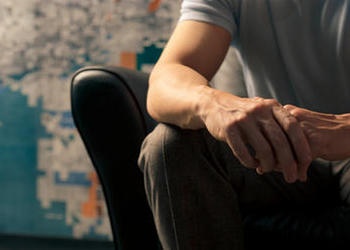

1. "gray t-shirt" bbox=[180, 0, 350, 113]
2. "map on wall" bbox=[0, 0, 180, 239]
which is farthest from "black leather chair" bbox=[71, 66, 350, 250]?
"map on wall" bbox=[0, 0, 180, 239]

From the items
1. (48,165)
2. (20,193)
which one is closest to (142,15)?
(48,165)

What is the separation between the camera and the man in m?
0.69

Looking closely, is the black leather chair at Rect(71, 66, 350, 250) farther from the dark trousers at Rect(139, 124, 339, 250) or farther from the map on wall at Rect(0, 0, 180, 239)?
the map on wall at Rect(0, 0, 180, 239)

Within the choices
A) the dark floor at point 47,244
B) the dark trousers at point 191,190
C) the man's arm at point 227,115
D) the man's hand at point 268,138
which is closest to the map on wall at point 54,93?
the dark floor at point 47,244

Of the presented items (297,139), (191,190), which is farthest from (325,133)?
(191,190)

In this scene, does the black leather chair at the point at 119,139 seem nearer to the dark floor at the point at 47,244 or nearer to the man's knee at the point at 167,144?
the man's knee at the point at 167,144

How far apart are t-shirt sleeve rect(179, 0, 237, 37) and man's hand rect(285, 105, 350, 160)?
1.31ft

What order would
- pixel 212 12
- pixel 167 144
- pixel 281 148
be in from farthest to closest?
pixel 212 12 < pixel 167 144 < pixel 281 148

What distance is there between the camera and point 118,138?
0.98 meters

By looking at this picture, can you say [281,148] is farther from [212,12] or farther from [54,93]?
[54,93]

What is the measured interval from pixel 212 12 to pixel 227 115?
43 centimetres

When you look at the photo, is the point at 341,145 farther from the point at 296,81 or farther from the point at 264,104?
the point at 296,81

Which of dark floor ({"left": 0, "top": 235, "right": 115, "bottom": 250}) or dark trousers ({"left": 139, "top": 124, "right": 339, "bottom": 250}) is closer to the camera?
dark trousers ({"left": 139, "top": 124, "right": 339, "bottom": 250})

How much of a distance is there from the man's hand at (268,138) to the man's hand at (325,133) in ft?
0.10
